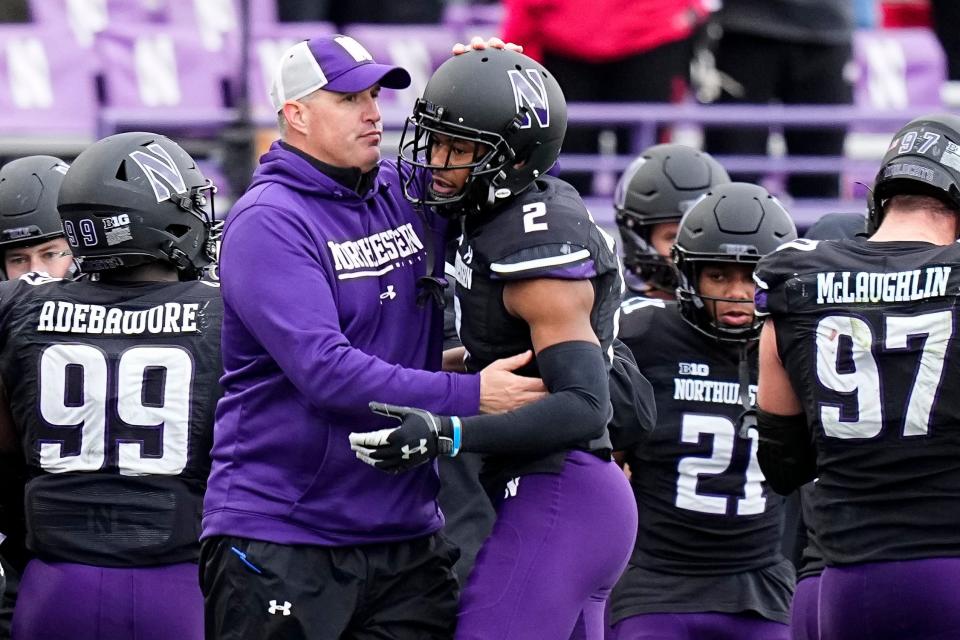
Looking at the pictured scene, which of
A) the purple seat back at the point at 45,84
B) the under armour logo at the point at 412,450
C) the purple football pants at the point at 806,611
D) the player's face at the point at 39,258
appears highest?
the under armour logo at the point at 412,450

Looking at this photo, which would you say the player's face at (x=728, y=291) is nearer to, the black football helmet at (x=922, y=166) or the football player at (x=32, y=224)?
the black football helmet at (x=922, y=166)

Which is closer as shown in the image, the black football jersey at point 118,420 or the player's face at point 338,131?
the player's face at point 338,131

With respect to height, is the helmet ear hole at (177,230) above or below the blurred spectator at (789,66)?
above

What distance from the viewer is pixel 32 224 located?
562cm

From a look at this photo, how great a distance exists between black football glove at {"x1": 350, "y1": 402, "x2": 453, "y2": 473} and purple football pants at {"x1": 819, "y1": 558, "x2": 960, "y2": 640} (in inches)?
44.8


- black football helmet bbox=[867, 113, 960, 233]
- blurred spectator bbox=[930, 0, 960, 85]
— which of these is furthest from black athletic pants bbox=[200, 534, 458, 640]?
blurred spectator bbox=[930, 0, 960, 85]

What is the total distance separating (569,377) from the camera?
391 centimetres

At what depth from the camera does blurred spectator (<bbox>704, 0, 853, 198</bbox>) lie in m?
8.75

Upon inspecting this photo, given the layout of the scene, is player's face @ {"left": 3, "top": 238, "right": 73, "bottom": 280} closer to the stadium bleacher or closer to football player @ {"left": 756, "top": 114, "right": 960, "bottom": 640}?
football player @ {"left": 756, "top": 114, "right": 960, "bottom": 640}

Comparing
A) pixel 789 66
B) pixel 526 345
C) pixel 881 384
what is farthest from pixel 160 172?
pixel 789 66

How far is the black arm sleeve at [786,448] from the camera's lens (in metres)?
4.48

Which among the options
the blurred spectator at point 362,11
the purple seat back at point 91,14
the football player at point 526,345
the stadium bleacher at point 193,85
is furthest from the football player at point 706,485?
the purple seat back at point 91,14

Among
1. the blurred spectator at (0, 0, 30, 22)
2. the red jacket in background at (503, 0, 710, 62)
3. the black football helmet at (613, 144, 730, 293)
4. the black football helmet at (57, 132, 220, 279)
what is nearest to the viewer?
the black football helmet at (57, 132, 220, 279)

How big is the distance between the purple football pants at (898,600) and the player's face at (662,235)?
249 cm
